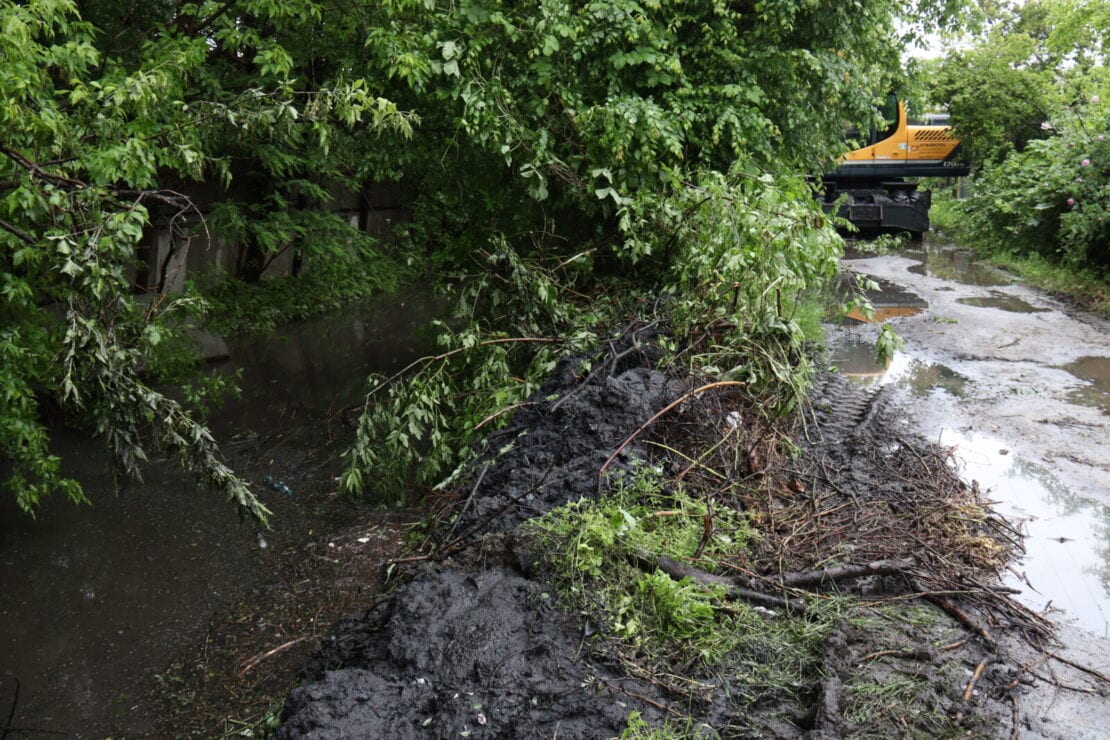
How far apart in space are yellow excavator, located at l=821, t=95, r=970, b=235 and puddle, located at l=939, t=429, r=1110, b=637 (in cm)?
1165

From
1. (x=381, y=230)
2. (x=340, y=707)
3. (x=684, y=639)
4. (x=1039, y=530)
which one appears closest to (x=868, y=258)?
(x=381, y=230)

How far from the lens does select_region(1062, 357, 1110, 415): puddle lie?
7.39m

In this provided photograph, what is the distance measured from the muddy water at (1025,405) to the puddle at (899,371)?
0.02 metres

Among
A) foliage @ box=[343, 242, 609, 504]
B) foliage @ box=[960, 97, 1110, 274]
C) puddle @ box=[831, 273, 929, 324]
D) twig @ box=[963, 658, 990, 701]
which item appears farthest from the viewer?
foliage @ box=[960, 97, 1110, 274]

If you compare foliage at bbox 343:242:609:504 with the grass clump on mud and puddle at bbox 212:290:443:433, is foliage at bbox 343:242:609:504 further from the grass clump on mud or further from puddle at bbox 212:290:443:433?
puddle at bbox 212:290:443:433

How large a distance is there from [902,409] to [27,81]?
640cm

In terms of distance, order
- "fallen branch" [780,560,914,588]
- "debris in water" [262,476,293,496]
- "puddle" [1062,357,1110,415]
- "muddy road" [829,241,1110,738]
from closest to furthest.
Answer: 1. "fallen branch" [780,560,914,588]
2. "muddy road" [829,241,1110,738]
3. "debris in water" [262,476,293,496]
4. "puddle" [1062,357,1110,415]

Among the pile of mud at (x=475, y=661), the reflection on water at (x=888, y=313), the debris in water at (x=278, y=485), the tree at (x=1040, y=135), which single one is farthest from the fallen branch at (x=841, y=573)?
the tree at (x=1040, y=135)

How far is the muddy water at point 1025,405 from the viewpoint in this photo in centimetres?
496

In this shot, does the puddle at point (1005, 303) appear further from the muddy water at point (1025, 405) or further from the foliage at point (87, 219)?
the foliage at point (87, 219)

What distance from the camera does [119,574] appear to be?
5.43 m

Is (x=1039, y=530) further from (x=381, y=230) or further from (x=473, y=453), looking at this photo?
(x=381, y=230)

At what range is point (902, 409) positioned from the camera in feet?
24.1

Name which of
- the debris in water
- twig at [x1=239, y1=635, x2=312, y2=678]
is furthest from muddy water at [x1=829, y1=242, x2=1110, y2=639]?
the debris in water
